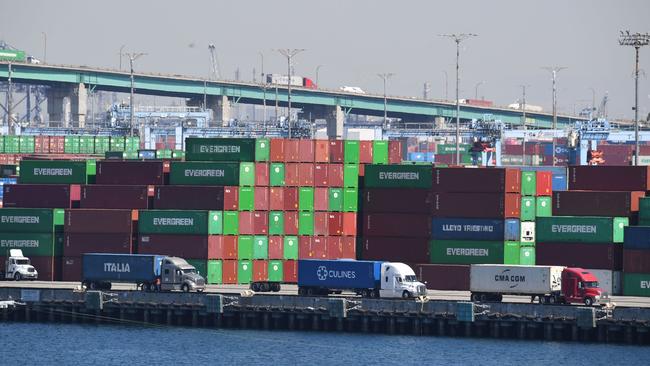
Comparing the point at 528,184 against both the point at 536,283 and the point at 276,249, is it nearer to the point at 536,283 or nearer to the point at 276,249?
the point at 536,283

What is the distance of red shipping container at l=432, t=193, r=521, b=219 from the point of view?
9475 cm

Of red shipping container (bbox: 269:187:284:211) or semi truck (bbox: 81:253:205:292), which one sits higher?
red shipping container (bbox: 269:187:284:211)

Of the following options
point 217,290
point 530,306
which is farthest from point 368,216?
point 530,306

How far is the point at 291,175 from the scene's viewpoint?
10031 cm

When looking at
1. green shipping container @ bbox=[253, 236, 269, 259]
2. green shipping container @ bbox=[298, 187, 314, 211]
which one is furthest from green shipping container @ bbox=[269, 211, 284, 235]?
green shipping container @ bbox=[298, 187, 314, 211]

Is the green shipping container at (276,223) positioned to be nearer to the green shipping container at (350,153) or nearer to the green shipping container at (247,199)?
the green shipping container at (247,199)

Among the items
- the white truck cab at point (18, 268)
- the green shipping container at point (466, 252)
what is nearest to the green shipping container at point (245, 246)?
the green shipping container at point (466, 252)

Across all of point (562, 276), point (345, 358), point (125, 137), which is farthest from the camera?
point (125, 137)

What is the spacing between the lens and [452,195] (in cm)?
9588

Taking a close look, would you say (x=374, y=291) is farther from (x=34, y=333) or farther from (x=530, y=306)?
(x=34, y=333)

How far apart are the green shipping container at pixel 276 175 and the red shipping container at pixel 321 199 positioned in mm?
2372

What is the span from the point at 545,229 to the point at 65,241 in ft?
104

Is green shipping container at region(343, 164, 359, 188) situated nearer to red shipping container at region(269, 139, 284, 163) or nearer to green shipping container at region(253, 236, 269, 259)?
red shipping container at region(269, 139, 284, 163)

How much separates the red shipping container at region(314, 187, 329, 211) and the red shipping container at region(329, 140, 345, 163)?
2.05 meters
